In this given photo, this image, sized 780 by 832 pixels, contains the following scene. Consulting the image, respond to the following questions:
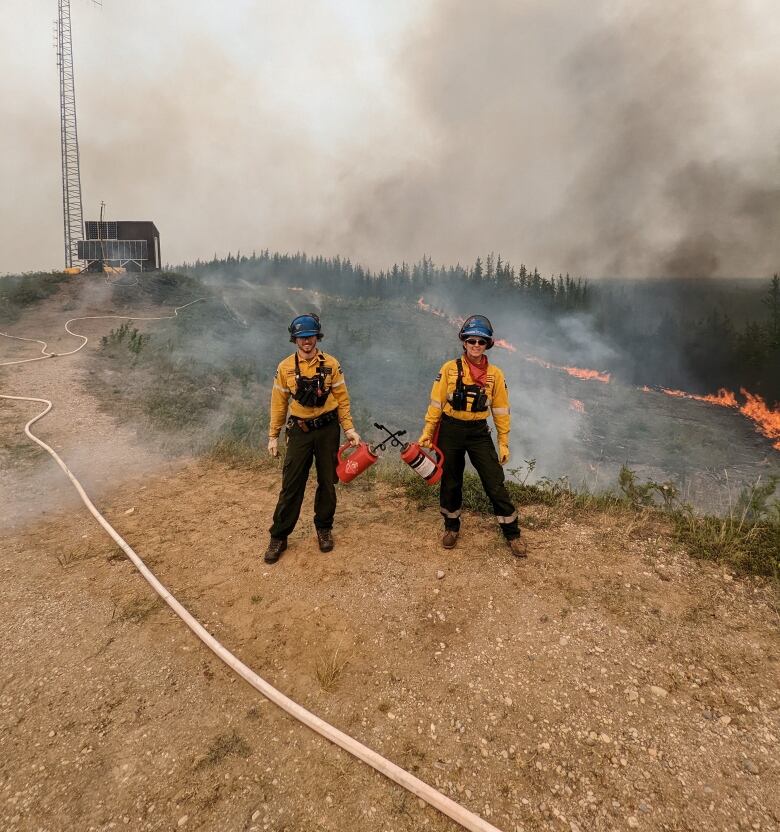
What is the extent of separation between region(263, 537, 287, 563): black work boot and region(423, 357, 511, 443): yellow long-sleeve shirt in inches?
90.2

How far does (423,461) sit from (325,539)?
5.39ft

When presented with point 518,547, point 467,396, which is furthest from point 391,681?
point 467,396

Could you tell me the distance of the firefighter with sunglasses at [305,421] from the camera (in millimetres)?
4754

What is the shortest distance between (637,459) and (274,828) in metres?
27.9

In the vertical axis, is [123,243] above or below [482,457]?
above

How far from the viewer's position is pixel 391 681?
10.9 feet

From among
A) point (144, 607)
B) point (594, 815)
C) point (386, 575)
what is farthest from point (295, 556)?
point (594, 815)

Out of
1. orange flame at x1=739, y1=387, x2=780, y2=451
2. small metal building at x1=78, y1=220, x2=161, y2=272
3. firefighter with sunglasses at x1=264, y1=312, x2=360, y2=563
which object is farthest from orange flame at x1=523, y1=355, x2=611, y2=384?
firefighter with sunglasses at x1=264, y1=312, x2=360, y2=563

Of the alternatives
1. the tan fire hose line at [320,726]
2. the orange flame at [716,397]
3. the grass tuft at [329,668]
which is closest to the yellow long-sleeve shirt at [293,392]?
the tan fire hose line at [320,726]

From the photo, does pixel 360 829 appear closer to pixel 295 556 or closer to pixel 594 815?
pixel 594 815

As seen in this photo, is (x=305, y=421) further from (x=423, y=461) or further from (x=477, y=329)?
(x=477, y=329)

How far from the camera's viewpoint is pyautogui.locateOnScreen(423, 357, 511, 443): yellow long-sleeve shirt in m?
4.84

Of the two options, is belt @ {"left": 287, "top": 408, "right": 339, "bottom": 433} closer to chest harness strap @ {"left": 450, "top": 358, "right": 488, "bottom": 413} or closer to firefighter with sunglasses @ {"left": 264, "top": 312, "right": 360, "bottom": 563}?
firefighter with sunglasses @ {"left": 264, "top": 312, "right": 360, "bottom": 563}

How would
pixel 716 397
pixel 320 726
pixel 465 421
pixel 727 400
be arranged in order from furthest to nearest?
1. pixel 716 397
2. pixel 727 400
3. pixel 465 421
4. pixel 320 726
